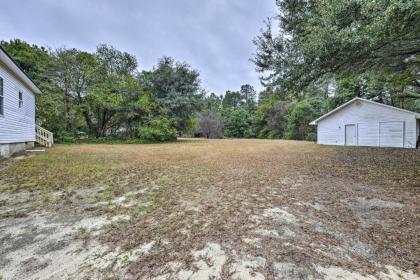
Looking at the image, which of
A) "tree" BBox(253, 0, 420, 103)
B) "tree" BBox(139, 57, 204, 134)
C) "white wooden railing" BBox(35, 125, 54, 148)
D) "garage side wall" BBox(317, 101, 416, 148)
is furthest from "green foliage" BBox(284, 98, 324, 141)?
"white wooden railing" BBox(35, 125, 54, 148)

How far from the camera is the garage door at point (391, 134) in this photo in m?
13.1

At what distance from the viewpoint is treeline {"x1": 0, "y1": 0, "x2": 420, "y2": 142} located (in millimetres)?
4934

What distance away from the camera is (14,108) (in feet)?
28.9

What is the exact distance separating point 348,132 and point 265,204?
15.8 metres

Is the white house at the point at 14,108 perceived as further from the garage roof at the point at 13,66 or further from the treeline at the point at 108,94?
the treeline at the point at 108,94

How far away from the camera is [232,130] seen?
3950 centimetres

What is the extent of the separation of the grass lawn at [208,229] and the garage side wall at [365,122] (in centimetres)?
1110

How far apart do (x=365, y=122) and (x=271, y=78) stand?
10895mm

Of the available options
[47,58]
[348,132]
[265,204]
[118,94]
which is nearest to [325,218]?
[265,204]

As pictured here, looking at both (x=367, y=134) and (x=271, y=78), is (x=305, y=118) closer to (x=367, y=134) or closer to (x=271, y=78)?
(x=367, y=134)

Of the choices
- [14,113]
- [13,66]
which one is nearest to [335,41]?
[13,66]

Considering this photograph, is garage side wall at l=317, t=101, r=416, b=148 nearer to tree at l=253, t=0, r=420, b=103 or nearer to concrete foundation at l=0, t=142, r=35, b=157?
tree at l=253, t=0, r=420, b=103

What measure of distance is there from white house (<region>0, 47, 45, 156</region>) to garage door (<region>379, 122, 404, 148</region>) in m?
19.0

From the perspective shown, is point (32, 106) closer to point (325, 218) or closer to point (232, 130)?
point (325, 218)
